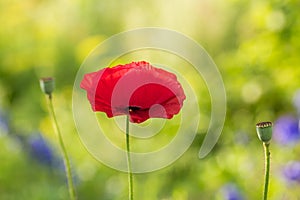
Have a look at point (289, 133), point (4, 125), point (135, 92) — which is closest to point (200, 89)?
point (4, 125)

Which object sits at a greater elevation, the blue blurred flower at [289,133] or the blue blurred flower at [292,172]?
the blue blurred flower at [289,133]

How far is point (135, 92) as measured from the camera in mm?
1188

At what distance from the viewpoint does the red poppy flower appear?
117cm

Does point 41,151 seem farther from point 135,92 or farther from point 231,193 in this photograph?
point 135,92

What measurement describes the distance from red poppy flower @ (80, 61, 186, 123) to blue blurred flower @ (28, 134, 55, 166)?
5.87 ft

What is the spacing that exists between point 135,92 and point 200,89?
2647mm

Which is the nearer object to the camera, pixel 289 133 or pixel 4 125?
pixel 289 133

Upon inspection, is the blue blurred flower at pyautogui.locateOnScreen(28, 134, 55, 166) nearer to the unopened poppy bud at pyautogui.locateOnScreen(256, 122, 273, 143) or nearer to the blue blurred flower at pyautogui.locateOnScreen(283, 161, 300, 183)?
the blue blurred flower at pyautogui.locateOnScreen(283, 161, 300, 183)

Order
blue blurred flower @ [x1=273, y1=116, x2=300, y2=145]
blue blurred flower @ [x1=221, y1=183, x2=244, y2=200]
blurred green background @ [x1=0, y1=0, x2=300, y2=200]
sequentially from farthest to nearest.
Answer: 1. blurred green background @ [x1=0, y1=0, x2=300, y2=200]
2. blue blurred flower @ [x1=273, y1=116, x2=300, y2=145]
3. blue blurred flower @ [x1=221, y1=183, x2=244, y2=200]

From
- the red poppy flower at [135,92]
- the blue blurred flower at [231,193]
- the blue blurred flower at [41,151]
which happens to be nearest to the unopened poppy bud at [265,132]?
the red poppy flower at [135,92]

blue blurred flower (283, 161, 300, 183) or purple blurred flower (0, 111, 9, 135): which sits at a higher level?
purple blurred flower (0, 111, 9, 135)

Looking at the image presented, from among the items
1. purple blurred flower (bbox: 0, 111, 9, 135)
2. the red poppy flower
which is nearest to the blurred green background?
purple blurred flower (bbox: 0, 111, 9, 135)

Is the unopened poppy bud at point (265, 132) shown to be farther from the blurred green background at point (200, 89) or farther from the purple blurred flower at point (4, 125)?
the purple blurred flower at point (4, 125)

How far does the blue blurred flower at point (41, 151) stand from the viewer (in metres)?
2.95
